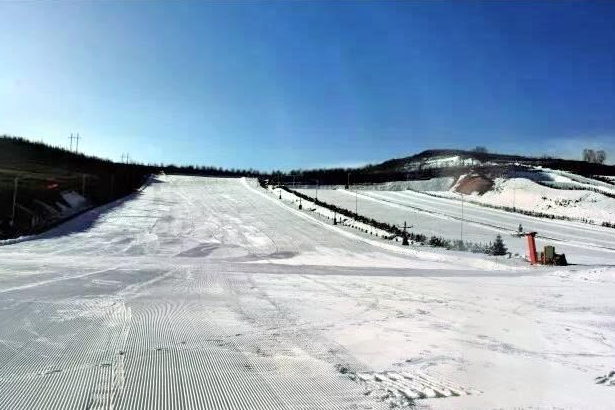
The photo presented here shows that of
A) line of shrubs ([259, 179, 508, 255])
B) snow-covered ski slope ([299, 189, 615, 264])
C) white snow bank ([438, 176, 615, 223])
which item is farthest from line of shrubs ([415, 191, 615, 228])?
line of shrubs ([259, 179, 508, 255])

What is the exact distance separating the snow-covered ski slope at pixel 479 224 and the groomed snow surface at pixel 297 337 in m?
14.3

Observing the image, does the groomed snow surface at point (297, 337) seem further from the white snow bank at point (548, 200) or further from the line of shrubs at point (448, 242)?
the white snow bank at point (548, 200)

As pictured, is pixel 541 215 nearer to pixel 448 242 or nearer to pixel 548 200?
pixel 548 200

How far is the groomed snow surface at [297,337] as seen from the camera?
16.2 ft

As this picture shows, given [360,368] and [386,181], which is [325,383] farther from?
[386,181]

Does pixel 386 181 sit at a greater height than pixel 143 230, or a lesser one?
greater

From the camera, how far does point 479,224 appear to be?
4216 cm

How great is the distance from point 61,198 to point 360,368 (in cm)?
3784

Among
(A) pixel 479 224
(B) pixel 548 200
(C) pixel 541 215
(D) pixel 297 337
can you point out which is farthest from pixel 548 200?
(D) pixel 297 337

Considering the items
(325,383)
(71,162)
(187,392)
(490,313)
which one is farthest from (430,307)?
(71,162)

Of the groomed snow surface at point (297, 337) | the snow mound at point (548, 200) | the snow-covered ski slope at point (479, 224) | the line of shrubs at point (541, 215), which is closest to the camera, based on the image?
the groomed snow surface at point (297, 337)

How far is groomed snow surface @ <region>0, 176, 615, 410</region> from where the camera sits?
4930 millimetres

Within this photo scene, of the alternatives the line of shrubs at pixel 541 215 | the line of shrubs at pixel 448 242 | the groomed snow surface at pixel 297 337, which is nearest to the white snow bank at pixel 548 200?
the line of shrubs at pixel 541 215

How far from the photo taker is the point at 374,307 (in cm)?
994
